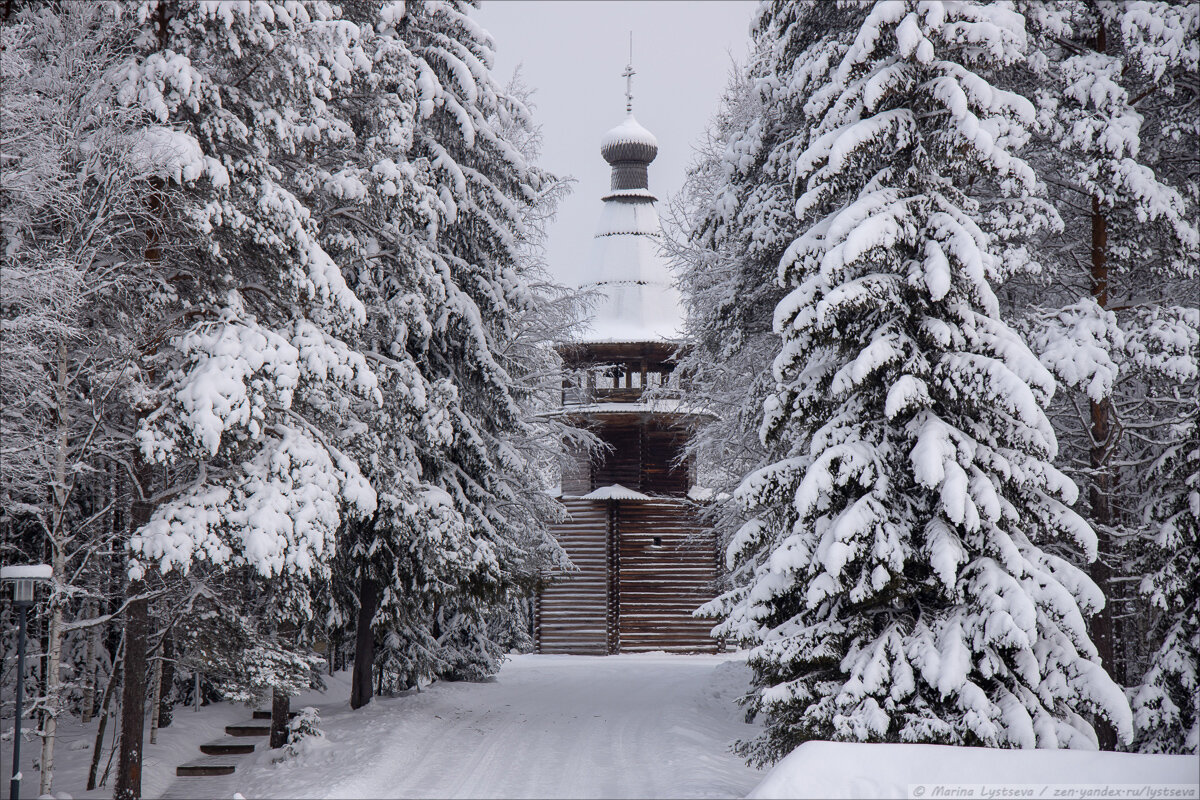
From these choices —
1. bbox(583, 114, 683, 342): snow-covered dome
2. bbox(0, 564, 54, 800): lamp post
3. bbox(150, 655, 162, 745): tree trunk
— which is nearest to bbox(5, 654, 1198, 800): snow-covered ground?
bbox(150, 655, 162, 745): tree trunk

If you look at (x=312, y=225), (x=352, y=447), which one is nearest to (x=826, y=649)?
(x=352, y=447)

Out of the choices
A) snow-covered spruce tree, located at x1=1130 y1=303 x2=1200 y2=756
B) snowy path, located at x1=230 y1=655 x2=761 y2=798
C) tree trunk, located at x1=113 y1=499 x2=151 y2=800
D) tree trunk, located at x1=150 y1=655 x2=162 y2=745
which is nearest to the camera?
tree trunk, located at x1=113 y1=499 x2=151 y2=800

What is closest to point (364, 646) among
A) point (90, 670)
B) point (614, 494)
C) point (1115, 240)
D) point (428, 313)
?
point (90, 670)

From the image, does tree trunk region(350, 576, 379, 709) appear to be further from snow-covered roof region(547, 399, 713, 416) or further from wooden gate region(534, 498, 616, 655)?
wooden gate region(534, 498, 616, 655)

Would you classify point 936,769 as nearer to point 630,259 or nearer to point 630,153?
point 630,259

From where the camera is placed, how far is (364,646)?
15.8 m

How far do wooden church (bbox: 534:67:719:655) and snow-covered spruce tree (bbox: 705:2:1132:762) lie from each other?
16.7 m

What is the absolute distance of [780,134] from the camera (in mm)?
13828

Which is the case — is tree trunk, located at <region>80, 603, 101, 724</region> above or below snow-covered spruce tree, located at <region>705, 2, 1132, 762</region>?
below

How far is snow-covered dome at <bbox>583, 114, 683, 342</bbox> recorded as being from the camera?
1099 inches

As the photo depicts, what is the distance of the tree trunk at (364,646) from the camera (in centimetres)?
1517

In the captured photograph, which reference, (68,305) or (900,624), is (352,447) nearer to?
(68,305)

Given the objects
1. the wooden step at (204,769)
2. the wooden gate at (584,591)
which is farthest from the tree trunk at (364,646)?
the wooden gate at (584,591)

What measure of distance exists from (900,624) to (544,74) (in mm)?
20961
